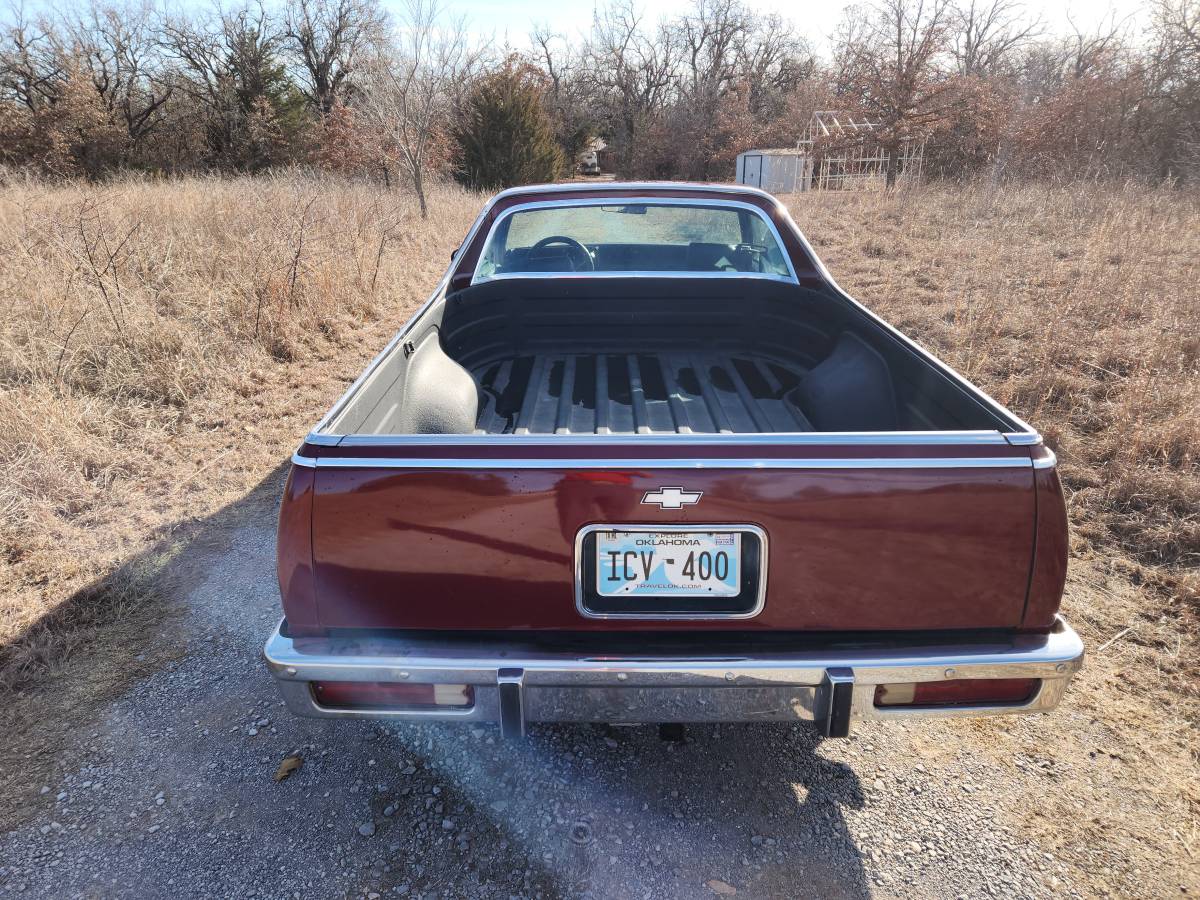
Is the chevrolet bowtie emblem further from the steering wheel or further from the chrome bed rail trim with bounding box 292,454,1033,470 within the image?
the steering wheel

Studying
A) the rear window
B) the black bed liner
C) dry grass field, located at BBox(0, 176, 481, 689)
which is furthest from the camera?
the rear window

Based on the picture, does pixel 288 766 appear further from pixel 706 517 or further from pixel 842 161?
pixel 842 161

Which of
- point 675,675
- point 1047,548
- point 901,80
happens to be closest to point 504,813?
point 675,675

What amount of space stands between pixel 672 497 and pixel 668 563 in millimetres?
177

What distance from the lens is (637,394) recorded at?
10.6ft

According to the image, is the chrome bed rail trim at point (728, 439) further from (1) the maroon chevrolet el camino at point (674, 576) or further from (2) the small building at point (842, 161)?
(2) the small building at point (842, 161)

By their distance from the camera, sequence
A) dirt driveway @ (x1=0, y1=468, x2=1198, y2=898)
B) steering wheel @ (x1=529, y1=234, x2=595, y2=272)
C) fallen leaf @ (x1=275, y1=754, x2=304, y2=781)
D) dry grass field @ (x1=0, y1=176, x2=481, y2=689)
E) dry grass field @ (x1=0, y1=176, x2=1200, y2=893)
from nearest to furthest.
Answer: dirt driveway @ (x1=0, y1=468, x2=1198, y2=898) → fallen leaf @ (x1=275, y1=754, x2=304, y2=781) → dry grass field @ (x1=0, y1=176, x2=1200, y2=893) → dry grass field @ (x1=0, y1=176, x2=481, y2=689) → steering wheel @ (x1=529, y1=234, x2=595, y2=272)

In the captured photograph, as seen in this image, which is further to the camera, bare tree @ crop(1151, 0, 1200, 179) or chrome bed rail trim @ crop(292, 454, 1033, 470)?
bare tree @ crop(1151, 0, 1200, 179)

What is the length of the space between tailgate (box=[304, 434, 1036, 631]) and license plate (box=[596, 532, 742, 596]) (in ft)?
0.16

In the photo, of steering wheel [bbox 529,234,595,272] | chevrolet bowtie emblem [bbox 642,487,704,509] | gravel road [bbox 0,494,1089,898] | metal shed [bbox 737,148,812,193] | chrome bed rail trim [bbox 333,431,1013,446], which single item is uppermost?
metal shed [bbox 737,148,812,193]

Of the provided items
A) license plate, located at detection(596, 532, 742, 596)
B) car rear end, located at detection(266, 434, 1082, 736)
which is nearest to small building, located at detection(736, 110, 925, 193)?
car rear end, located at detection(266, 434, 1082, 736)

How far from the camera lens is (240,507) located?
4004 mm

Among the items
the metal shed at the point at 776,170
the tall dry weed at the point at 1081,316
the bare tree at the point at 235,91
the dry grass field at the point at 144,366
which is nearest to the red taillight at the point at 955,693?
the tall dry weed at the point at 1081,316

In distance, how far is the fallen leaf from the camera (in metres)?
2.27
